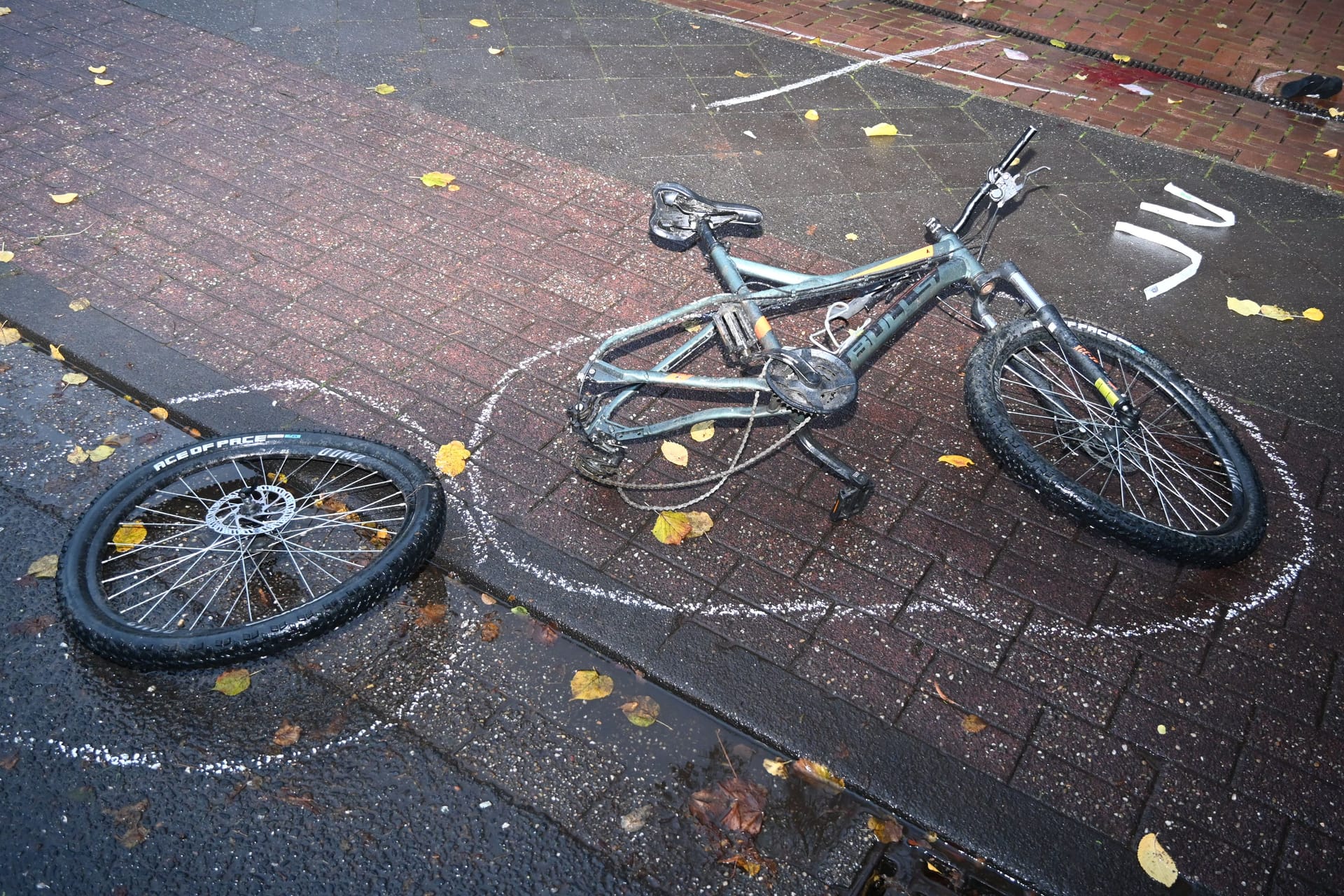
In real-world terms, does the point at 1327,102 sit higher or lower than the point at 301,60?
higher

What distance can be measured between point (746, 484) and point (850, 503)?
1.48ft

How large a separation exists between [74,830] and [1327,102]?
8828 mm

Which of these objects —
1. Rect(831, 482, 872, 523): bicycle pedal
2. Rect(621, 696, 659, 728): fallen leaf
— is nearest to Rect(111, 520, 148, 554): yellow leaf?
Rect(621, 696, 659, 728): fallen leaf

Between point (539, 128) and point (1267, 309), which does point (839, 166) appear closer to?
point (539, 128)

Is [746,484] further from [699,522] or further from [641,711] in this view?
[641,711]

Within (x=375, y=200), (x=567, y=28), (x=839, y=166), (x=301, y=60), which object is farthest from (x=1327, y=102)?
(x=301, y=60)

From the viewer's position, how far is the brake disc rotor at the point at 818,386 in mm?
3508

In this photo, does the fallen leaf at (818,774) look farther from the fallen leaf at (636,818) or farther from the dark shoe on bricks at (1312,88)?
the dark shoe on bricks at (1312,88)

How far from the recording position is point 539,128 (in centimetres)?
621

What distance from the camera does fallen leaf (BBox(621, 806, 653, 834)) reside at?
2869mm

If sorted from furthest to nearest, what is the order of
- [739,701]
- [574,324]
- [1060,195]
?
[1060,195] < [574,324] < [739,701]

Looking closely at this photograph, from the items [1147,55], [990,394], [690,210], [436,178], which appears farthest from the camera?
[1147,55]

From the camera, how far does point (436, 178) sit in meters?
5.61

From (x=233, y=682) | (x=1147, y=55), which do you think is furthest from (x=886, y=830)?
(x=1147, y=55)
